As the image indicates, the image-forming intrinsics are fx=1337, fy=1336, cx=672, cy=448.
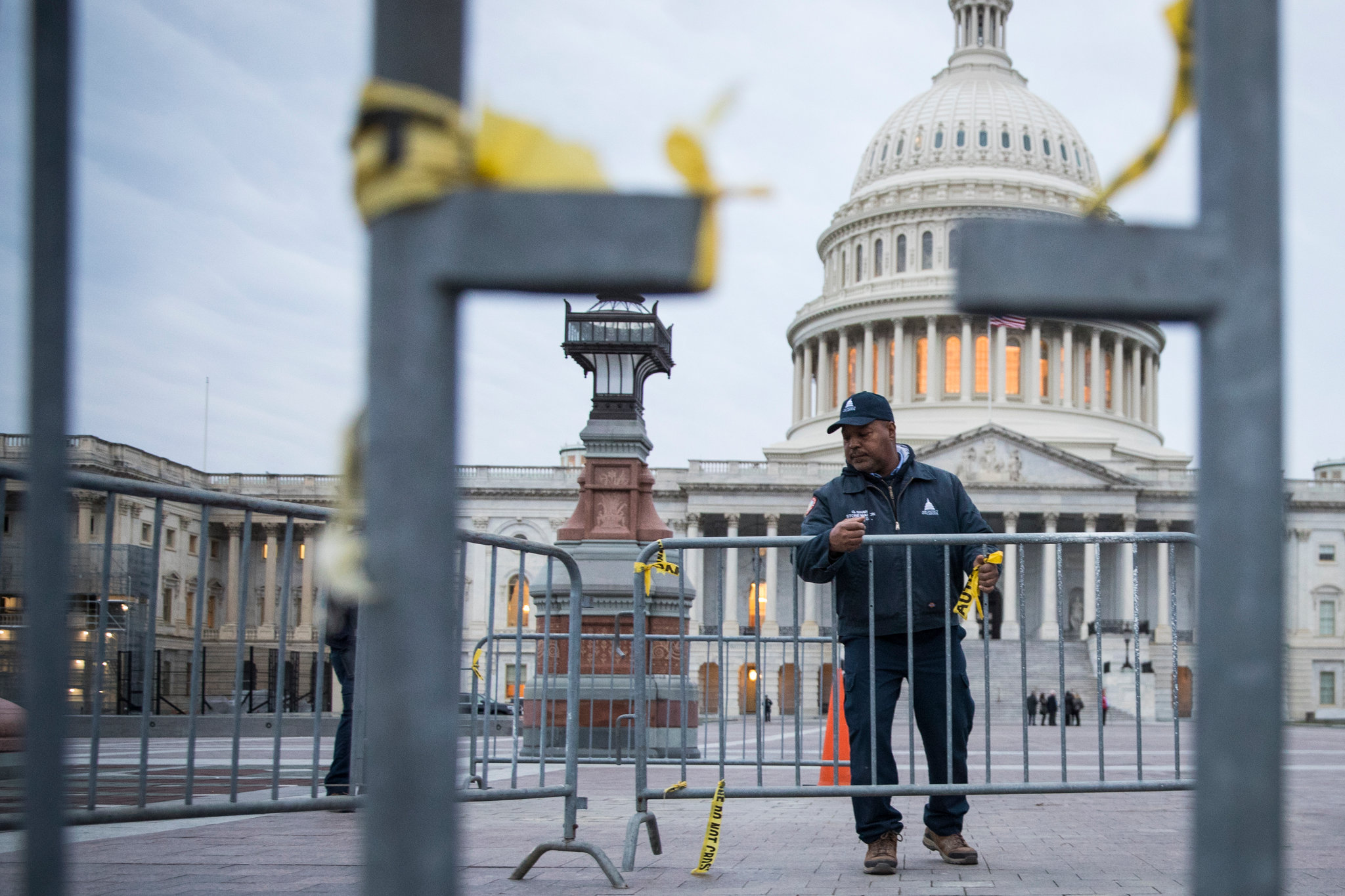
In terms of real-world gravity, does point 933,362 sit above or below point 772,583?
above

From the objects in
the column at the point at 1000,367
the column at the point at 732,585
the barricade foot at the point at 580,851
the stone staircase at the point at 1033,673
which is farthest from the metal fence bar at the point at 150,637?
the column at the point at 1000,367

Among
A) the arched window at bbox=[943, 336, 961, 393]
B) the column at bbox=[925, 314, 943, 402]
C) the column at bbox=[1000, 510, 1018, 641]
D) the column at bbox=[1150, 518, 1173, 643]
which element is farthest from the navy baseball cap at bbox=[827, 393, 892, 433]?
the arched window at bbox=[943, 336, 961, 393]

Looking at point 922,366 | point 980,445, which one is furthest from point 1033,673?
point 922,366

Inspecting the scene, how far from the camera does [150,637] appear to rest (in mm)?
4766

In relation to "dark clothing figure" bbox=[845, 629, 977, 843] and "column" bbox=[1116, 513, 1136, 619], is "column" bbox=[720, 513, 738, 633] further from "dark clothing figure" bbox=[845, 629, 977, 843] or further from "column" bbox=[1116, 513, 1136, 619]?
"dark clothing figure" bbox=[845, 629, 977, 843]

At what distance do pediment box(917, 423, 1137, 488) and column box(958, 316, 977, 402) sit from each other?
9893mm

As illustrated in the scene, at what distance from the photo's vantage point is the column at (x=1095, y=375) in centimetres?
7600

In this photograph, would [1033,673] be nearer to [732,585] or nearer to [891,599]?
[732,585]

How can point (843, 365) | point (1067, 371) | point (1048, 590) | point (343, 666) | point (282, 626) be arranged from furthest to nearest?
1. point (843, 365)
2. point (1067, 371)
3. point (1048, 590)
4. point (343, 666)
5. point (282, 626)

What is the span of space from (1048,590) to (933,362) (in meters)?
15.5

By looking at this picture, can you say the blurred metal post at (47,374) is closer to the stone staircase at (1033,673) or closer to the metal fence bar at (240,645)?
the metal fence bar at (240,645)

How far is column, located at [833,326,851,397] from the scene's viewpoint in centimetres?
7875

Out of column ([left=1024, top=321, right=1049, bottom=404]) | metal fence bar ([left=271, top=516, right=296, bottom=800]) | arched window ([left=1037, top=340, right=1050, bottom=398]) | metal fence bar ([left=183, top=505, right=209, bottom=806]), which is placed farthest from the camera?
arched window ([left=1037, top=340, right=1050, bottom=398])

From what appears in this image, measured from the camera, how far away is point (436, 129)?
3.66ft
